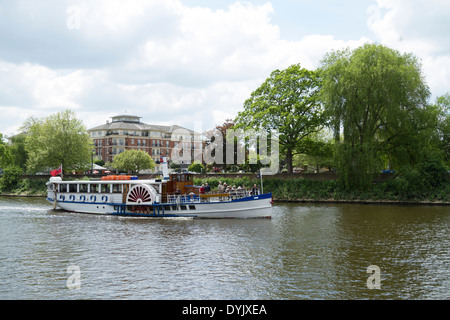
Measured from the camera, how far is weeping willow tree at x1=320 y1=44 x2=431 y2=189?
45.1 metres

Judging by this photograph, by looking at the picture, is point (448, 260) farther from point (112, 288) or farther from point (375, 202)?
point (375, 202)

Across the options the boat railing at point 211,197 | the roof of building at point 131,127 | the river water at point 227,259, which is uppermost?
the roof of building at point 131,127

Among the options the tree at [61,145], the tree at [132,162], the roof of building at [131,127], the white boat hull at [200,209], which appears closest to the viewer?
the white boat hull at [200,209]

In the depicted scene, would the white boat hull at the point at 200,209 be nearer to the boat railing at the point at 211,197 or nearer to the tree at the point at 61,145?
the boat railing at the point at 211,197

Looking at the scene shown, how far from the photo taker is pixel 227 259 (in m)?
18.9

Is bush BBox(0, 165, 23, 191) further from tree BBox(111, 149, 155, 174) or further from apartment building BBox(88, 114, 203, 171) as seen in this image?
apartment building BBox(88, 114, 203, 171)

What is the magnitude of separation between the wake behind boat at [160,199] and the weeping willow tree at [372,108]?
54.9ft

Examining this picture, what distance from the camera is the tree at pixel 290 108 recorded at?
2135 inches

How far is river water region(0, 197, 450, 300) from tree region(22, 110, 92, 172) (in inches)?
1518

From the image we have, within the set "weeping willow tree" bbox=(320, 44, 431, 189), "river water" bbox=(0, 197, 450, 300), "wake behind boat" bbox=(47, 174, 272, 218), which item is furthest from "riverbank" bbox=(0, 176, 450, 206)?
"wake behind boat" bbox=(47, 174, 272, 218)

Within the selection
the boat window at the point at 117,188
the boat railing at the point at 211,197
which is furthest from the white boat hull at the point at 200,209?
the boat window at the point at 117,188

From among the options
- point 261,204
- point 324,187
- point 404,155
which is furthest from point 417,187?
point 261,204

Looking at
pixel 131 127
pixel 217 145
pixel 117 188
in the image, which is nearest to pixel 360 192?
pixel 117 188

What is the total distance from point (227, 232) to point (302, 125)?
31.7 metres
